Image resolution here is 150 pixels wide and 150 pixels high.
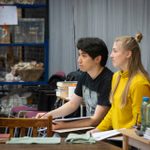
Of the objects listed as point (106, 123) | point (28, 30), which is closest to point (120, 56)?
point (106, 123)

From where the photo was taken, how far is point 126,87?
2863mm

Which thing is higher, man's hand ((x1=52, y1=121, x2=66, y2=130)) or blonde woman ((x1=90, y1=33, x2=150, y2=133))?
blonde woman ((x1=90, y1=33, x2=150, y2=133))

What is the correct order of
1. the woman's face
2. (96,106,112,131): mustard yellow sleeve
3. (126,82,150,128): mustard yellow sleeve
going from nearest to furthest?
(126,82,150,128): mustard yellow sleeve → the woman's face → (96,106,112,131): mustard yellow sleeve

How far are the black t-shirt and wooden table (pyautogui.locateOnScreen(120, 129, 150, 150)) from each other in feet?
2.50

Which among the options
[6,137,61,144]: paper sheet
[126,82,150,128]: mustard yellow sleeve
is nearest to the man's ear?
[126,82,150,128]: mustard yellow sleeve

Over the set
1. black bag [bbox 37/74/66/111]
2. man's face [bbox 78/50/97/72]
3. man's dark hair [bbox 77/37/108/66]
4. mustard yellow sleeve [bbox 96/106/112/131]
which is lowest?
black bag [bbox 37/74/66/111]

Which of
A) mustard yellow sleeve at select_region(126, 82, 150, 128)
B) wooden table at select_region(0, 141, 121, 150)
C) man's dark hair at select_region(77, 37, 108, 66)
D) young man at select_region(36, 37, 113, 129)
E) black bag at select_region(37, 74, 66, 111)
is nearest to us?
wooden table at select_region(0, 141, 121, 150)

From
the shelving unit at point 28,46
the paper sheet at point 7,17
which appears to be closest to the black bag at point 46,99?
the shelving unit at point 28,46

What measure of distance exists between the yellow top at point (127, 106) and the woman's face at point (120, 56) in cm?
6

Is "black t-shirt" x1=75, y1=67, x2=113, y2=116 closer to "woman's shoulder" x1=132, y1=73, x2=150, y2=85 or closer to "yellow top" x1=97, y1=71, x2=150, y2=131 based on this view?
"yellow top" x1=97, y1=71, x2=150, y2=131

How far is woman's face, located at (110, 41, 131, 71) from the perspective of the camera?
116 inches

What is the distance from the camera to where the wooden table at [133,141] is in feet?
7.34

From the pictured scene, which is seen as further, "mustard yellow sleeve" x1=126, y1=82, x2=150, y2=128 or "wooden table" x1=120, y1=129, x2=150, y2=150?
"mustard yellow sleeve" x1=126, y1=82, x2=150, y2=128

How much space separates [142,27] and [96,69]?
10.7ft
